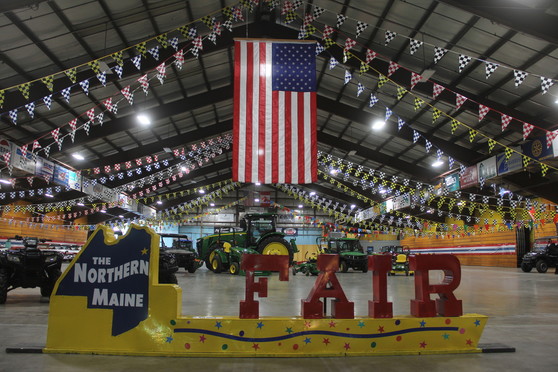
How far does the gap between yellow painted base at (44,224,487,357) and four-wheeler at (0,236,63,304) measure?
382cm

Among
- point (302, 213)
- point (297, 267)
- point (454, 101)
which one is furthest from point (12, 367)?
point (302, 213)

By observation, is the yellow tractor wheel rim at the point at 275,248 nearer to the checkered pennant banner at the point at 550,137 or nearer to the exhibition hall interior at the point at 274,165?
the exhibition hall interior at the point at 274,165

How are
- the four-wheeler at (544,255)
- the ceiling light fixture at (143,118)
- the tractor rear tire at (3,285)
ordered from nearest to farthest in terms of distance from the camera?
the tractor rear tire at (3,285) → the ceiling light fixture at (143,118) → the four-wheeler at (544,255)

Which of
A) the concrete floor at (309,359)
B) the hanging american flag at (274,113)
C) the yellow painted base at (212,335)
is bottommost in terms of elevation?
the concrete floor at (309,359)

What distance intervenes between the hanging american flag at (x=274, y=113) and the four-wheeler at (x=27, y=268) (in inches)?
146

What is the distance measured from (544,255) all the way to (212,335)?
781 inches

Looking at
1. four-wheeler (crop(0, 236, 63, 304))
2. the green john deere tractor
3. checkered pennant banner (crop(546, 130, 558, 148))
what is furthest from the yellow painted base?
checkered pennant banner (crop(546, 130, 558, 148))

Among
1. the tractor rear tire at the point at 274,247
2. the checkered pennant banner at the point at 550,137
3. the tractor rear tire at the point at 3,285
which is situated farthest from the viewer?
the tractor rear tire at the point at 274,247

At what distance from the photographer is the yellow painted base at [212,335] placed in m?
3.37

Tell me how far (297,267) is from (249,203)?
736 inches

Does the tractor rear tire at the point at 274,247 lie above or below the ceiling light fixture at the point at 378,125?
below

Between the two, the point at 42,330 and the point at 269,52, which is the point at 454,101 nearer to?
the point at 269,52

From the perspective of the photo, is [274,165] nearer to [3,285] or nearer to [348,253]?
[3,285]

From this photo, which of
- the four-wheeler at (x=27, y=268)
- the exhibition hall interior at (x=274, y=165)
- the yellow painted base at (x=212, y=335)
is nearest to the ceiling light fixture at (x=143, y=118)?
the exhibition hall interior at (x=274, y=165)
